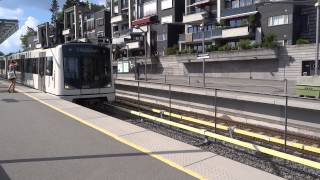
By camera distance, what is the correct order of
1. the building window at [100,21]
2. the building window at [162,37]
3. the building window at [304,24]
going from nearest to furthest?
the building window at [304,24] < the building window at [162,37] < the building window at [100,21]

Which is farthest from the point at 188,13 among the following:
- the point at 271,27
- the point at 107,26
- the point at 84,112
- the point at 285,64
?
the point at 84,112

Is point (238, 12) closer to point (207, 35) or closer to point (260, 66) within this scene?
point (207, 35)

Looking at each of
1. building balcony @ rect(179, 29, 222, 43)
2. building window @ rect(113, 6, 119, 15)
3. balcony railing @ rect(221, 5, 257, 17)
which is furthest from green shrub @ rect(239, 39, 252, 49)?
building window @ rect(113, 6, 119, 15)

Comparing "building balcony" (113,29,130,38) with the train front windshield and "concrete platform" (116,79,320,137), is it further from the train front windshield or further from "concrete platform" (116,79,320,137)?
the train front windshield

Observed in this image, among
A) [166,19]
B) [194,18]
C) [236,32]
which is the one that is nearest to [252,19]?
[236,32]

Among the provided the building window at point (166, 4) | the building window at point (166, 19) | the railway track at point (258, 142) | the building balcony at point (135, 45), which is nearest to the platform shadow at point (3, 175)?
the railway track at point (258, 142)

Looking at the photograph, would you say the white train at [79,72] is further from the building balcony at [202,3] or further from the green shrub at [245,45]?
the building balcony at [202,3]

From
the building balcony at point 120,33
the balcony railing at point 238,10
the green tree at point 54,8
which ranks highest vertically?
the green tree at point 54,8

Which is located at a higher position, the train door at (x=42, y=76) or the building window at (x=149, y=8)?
the building window at (x=149, y=8)

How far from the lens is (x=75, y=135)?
951cm

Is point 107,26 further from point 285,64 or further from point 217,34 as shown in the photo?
point 285,64

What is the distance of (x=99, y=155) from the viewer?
764 cm

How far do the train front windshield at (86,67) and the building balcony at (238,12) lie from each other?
37.7 meters

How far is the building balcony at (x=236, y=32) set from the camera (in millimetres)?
53219
